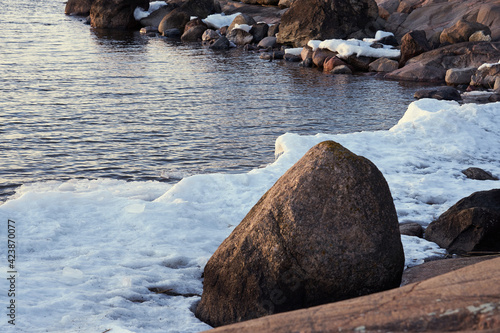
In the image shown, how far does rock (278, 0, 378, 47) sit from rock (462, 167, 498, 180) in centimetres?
2210

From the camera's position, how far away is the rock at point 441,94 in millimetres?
19938

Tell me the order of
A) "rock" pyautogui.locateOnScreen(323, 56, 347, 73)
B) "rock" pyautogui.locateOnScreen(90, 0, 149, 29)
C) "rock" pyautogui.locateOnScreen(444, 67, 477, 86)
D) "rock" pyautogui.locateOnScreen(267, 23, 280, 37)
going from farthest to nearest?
"rock" pyautogui.locateOnScreen(90, 0, 149, 29), "rock" pyautogui.locateOnScreen(267, 23, 280, 37), "rock" pyautogui.locateOnScreen(323, 56, 347, 73), "rock" pyautogui.locateOnScreen(444, 67, 477, 86)

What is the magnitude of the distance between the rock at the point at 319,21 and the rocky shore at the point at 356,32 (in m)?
0.06

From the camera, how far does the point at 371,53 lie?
27.4 m

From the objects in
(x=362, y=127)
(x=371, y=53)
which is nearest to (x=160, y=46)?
(x=371, y=53)

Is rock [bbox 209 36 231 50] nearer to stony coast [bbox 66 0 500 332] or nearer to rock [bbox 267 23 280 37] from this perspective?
stony coast [bbox 66 0 500 332]

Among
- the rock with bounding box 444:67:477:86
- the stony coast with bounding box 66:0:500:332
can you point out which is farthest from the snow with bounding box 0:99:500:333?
the rock with bounding box 444:67:477:86

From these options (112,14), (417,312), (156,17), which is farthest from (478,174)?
(112,14)

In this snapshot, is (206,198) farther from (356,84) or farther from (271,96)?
(356,84)

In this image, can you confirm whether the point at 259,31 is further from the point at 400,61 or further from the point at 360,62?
the point at 400,61

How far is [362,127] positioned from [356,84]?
299 inches

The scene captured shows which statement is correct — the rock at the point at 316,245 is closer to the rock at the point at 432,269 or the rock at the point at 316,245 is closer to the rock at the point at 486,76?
the rock at the point at 432,269

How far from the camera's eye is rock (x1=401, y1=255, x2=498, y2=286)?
5656mm

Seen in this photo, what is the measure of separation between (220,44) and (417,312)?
31775mm
